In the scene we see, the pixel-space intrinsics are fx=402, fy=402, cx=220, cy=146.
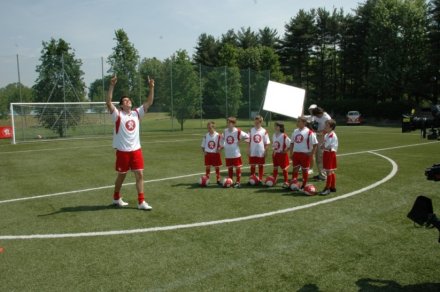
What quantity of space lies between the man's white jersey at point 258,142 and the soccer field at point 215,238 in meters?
0.96

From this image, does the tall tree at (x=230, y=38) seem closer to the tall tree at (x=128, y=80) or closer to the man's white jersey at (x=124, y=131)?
the tall tree at (x=128, y=80)

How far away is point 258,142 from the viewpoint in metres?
10.4

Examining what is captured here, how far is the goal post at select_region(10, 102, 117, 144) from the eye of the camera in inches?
1019

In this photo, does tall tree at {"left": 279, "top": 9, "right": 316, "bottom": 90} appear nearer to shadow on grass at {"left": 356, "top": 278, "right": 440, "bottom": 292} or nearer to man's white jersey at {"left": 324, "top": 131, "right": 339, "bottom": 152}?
man's white jersey at {"left": 324, "top": 131, "right": 339, "bottom": 152}

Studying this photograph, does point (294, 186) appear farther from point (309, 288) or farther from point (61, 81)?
point (61, 81)

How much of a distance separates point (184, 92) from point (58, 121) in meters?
11.2

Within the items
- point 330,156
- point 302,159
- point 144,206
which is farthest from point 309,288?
point 302,159

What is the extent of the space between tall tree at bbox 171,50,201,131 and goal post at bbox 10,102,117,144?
6836 millimetres

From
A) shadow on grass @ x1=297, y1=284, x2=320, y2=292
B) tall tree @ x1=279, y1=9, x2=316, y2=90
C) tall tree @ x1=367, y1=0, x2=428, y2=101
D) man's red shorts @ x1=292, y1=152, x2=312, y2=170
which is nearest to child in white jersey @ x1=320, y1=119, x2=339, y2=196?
man's red shorts @ x1=292, y1=152, x2=312, y2=170

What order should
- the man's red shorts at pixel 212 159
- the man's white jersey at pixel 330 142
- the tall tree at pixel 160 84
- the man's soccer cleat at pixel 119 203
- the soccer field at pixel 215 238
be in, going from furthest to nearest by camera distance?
the tall tree at pixel 160 84 → the man's red shorts at pixel 212 159 → the man's white jersey at pixel 330 142 → the man's soccer cleat at pixel 119 203 → the soccer field at pixel 215 238

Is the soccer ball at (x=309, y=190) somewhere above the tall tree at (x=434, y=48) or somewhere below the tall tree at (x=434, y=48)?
below

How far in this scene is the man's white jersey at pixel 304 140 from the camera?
9.52 metres

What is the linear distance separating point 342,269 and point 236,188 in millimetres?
5140

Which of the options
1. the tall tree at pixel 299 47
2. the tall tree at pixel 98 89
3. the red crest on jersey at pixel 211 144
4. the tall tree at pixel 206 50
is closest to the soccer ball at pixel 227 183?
the red crest on jersey at pixel 211 144
